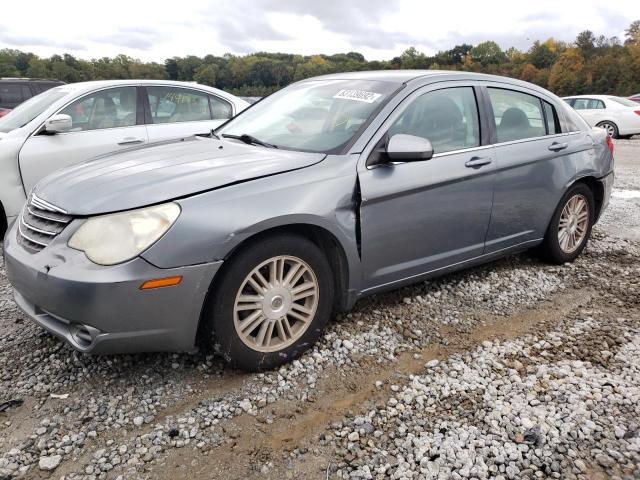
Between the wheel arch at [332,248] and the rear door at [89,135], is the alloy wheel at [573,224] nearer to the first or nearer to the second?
the wheel arch at [332,248]

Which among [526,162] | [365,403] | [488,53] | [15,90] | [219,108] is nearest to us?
[365,403]

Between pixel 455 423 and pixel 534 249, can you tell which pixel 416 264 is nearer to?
pixel 455 423

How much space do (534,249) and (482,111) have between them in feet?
4.86

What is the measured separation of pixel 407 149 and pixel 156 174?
4.62 feet

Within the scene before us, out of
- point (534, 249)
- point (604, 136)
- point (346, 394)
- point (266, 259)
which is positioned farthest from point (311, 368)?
point (604, 136)

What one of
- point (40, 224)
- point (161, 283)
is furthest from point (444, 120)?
point (40, 224)

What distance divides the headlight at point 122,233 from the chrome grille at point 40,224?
0.16 metres

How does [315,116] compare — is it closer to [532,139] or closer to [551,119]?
[532,139]

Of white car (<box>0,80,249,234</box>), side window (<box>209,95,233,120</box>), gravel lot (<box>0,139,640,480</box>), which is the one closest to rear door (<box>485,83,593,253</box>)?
gravel lot (<box>0,139,640,480</box>)

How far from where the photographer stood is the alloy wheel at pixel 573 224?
4.52 meters

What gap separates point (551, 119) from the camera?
14.3 ft

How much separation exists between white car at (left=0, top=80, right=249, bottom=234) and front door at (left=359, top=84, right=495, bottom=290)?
8.91 feet

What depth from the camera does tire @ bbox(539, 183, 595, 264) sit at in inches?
173

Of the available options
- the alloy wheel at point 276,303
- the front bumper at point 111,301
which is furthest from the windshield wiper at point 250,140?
the front bumper at point 111,301
